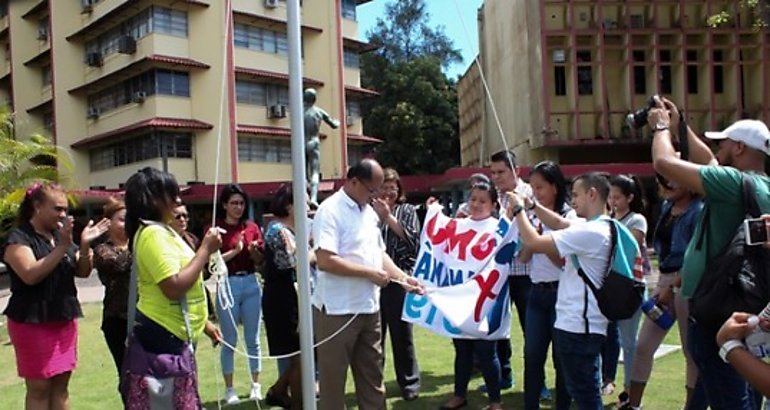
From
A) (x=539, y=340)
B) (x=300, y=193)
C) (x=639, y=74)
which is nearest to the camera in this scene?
(x=300, y=193)

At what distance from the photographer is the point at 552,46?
84.3 ft

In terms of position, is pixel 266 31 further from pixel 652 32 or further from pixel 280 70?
pixel 652 32

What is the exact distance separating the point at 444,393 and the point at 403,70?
3556 centimetres

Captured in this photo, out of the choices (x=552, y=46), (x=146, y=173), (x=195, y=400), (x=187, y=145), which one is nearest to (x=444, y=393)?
(x=195, y=400)

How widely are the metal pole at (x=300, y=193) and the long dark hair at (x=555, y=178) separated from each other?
178 centimetres

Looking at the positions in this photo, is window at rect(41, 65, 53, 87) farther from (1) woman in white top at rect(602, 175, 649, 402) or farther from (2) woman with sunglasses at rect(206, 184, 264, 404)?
(1) woman in white top at rect(602, 175, 649, 402)

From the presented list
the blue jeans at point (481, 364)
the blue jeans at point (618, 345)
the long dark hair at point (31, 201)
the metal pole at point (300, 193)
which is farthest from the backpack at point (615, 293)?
the long dark hair at point (31, 201)

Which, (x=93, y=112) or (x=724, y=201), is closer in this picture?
(x=724, y=201)

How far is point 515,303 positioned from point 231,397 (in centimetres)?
242

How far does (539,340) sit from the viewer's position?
15.1ft

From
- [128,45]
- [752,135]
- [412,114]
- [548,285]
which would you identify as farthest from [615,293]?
[412,114]

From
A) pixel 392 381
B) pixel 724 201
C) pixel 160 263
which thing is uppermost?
pixel 724 201

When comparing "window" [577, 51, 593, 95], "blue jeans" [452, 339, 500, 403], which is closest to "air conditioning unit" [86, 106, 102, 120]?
"window" [577, 51, 593, 95]

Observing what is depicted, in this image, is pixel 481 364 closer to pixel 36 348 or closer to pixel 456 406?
pixel 456 406
